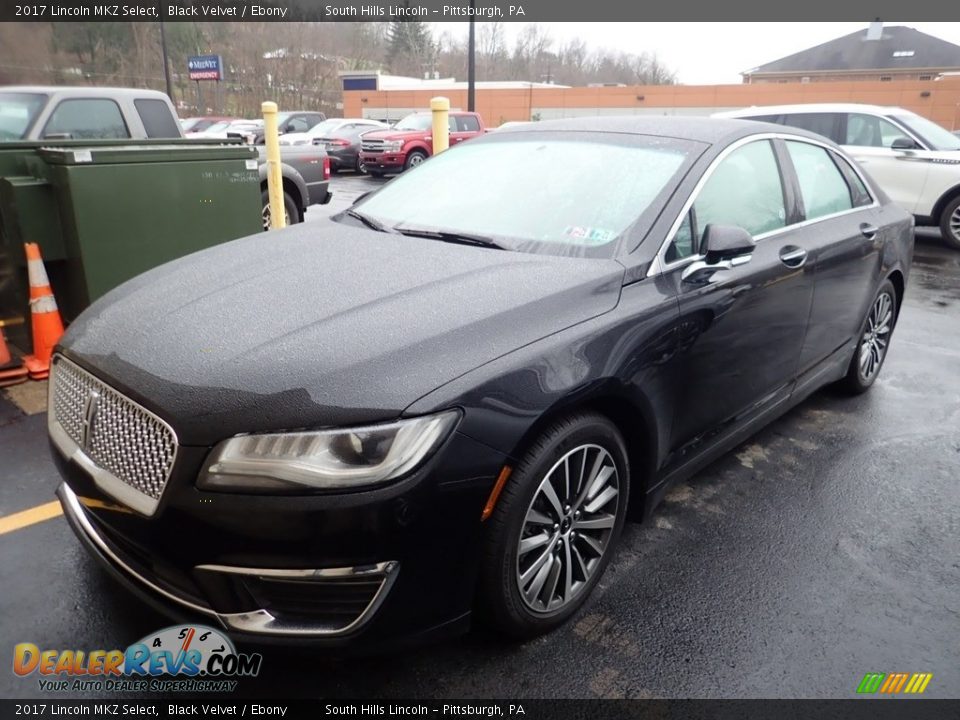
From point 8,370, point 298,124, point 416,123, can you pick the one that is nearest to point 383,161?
point 416,123

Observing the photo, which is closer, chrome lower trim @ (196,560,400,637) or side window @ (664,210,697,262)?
chrome lower trim @ (196,560,400,637)

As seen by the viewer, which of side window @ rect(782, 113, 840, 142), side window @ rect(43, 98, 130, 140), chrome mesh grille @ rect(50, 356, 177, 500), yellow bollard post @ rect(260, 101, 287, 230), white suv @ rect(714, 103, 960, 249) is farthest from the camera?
side window @ rect(782, 113, 840, 142)

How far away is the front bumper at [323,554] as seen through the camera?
1753 millimetres

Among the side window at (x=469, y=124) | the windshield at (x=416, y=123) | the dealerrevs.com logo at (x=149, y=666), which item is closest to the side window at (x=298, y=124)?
the windshield at (x=416, y=123)

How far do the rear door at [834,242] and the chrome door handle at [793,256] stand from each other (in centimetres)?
11

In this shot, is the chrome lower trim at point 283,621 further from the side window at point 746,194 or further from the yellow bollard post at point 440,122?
the yellow bollard post at point 440,122

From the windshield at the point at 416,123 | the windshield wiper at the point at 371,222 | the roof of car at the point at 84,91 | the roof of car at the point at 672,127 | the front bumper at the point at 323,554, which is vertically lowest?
the front bumper at the point at 323,554

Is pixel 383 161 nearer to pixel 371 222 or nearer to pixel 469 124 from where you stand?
pixel 469 124

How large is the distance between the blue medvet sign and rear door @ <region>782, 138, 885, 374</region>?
3538 cm

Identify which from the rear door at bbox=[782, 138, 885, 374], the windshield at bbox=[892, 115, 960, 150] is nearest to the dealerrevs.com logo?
the rear door at bbox=[782, 138, 885, 374]

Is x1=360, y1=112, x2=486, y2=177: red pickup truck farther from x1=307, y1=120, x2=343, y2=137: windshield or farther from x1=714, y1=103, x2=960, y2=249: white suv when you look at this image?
x1=714, y1=103, x2=960, y2=249: white suv

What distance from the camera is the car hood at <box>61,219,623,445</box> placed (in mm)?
1835

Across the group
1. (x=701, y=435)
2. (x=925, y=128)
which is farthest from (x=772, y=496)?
(x=925, y=128)

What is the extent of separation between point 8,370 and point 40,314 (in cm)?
41
